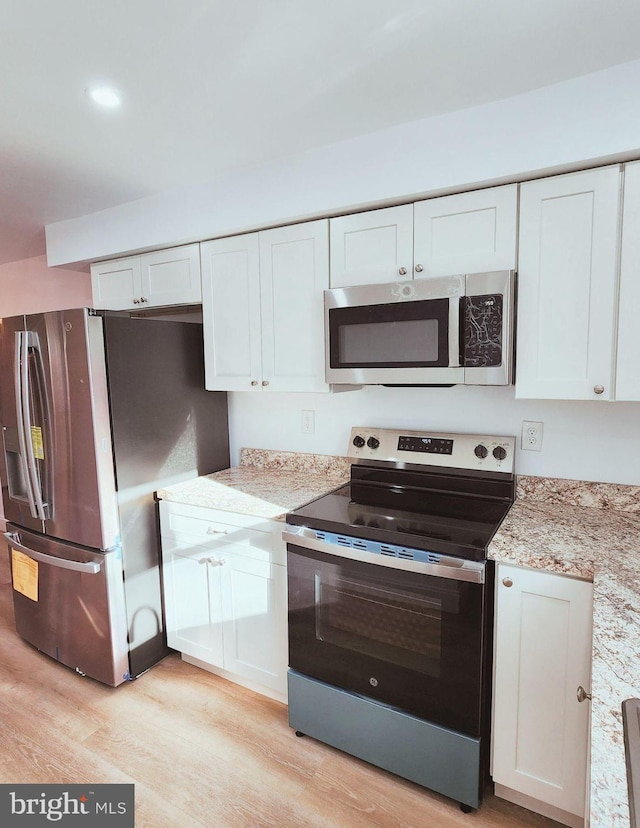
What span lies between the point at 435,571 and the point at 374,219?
52.2 inches

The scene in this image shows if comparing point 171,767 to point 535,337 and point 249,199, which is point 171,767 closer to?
point 535,337

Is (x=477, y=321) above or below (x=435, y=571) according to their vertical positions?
above

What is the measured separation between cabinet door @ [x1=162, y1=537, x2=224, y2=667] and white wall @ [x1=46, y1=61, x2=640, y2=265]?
1526 millimetres

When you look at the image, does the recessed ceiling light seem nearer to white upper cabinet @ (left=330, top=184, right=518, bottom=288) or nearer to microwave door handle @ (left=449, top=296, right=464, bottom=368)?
white upper cabinet @ (left=330, top=184, right=518, bottom=288)

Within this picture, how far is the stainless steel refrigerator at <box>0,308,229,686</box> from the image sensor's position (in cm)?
218

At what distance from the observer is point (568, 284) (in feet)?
5.27

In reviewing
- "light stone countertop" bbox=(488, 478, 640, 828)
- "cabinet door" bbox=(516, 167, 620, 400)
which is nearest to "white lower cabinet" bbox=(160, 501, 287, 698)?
"light stone countertop" bbox=(488, 478, 640, 828)

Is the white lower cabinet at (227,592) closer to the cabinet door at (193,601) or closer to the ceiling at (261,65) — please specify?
the cabinet door at (193,601)

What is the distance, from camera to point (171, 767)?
1.85m

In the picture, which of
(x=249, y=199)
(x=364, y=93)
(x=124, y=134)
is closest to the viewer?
(x=364, y=93)

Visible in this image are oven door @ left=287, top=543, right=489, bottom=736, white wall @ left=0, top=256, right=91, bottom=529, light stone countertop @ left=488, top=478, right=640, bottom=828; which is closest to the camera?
light stone countertop @ left=488, top=478, right=640, bottom=828

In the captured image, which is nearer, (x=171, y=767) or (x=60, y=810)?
(x=60, y=810)

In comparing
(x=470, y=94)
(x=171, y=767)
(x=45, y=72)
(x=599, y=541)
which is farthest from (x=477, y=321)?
(x=171, y=767)

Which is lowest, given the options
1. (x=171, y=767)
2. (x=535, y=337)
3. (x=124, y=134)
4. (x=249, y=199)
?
(x=171, y=767)
